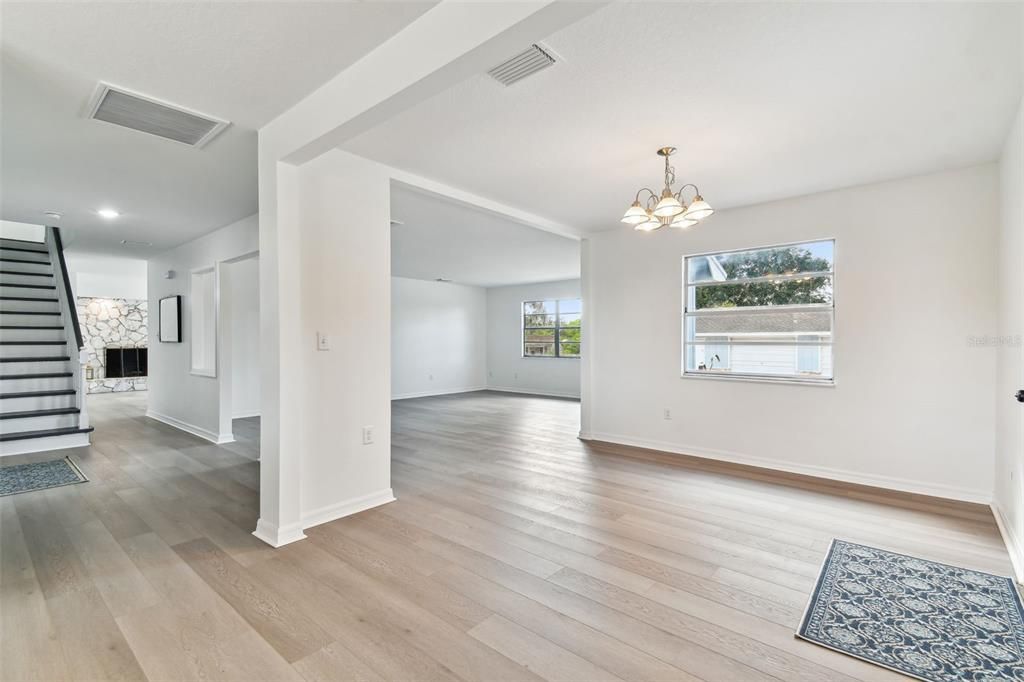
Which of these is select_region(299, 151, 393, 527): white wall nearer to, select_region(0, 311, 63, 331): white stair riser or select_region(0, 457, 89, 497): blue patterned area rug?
select_region(0, 457, 89, 497): blue patterned area rug

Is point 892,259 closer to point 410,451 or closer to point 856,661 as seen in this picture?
point 856,661

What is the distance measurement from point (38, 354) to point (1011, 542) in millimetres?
9309

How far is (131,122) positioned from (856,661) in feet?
14.7

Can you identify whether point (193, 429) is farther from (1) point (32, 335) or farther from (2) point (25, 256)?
(2) point (25, 256)

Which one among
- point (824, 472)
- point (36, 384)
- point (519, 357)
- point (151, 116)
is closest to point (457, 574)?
point (151, 116)

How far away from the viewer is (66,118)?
277 centimetres

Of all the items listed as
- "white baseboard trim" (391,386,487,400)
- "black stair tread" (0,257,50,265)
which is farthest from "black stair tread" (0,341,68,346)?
"white baseboard trim" (391,386,487,400)

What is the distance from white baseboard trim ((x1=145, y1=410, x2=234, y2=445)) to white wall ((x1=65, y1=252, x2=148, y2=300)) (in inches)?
112

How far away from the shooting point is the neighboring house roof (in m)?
4.34

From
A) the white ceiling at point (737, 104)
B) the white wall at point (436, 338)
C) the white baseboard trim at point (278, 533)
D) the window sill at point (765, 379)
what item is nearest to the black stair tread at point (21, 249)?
the white wall at point (436, 338)

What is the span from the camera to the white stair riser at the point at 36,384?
17.9 ft

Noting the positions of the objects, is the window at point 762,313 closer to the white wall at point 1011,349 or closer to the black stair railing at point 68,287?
the white wall at point 1011,349

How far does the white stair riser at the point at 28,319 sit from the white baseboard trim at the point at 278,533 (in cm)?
551

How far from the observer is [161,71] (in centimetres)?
230
